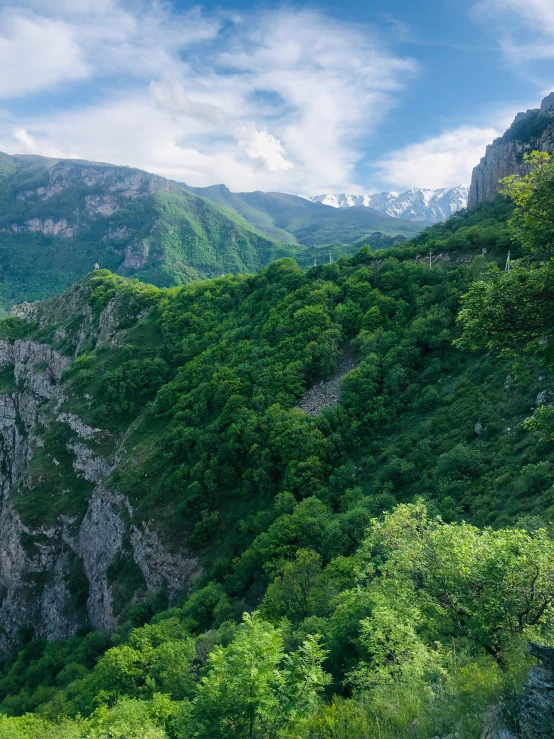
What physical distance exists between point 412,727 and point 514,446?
22.3m

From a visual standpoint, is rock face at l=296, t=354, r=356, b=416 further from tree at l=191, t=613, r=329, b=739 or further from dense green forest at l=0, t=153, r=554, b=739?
tree at l=191, t=613, r=329, b=739

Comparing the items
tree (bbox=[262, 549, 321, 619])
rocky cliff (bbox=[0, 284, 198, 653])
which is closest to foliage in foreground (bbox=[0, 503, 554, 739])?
tree (bbox=[262, 549, 321, 619])

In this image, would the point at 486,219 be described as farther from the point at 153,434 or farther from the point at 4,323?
the point at 4,323

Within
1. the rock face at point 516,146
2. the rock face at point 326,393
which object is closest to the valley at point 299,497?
the rock face at point 326,393

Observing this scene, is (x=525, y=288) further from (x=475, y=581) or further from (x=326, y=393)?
(x=326, y=393)

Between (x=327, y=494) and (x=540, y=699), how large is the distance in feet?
96.6

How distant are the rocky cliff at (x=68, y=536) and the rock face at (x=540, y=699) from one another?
37233 mm

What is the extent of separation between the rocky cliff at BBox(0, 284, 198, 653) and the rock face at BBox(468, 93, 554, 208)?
59744mm

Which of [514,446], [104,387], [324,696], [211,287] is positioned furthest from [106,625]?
[211,287]

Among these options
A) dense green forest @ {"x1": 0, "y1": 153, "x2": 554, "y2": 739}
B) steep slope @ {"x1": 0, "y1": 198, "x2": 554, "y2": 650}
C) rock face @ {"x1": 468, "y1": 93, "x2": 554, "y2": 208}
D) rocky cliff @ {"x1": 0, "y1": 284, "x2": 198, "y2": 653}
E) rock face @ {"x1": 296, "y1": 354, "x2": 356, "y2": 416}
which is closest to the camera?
dense green forest @ {"x1": 0, "y1": 153, "x2": 554, "y2": 739}

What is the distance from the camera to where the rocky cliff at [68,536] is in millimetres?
44250

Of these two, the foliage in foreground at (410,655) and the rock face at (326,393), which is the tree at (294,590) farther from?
the rock face at (326,393)

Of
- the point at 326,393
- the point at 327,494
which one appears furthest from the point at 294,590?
the point at 326,393

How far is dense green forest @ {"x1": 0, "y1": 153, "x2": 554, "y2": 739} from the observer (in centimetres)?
1148
